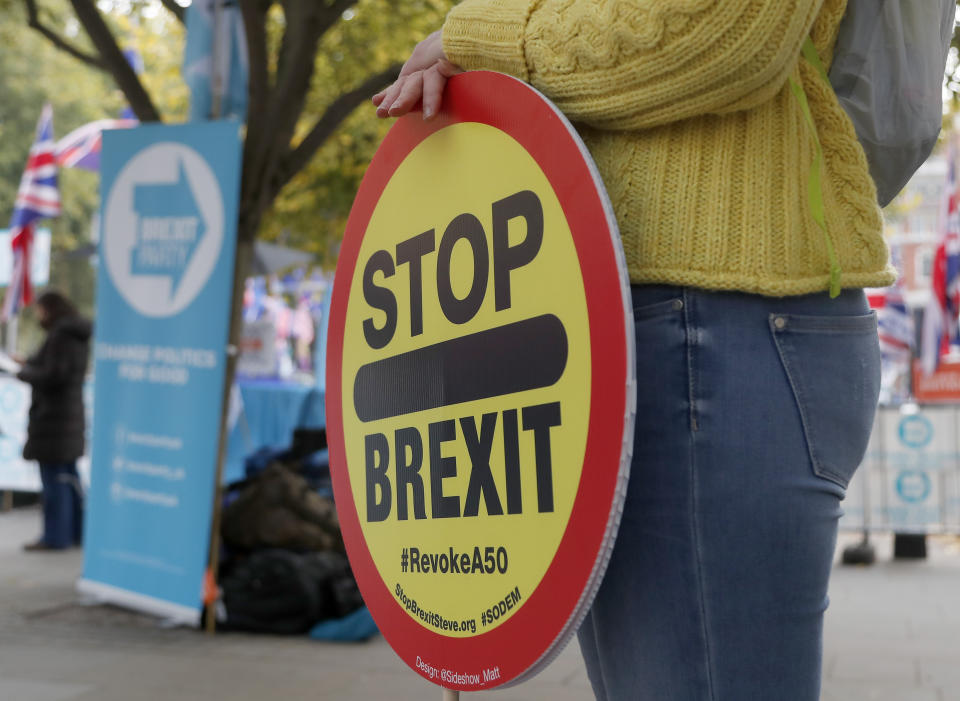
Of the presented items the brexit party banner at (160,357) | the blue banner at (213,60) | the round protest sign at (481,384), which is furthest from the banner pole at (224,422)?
the round protest sign at (481,384)

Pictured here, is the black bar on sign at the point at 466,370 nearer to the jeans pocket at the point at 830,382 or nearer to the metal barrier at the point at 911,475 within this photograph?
the jeans pocket at the point at 830,382

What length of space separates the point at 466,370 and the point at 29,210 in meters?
10.9

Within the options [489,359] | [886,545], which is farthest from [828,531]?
[886,545]

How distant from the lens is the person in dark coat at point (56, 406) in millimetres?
8953

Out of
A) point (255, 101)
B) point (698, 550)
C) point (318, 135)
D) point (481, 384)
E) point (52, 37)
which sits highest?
point (52, 37)

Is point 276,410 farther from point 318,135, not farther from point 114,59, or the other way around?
point 114,59

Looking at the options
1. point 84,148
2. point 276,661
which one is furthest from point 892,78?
point 84,148

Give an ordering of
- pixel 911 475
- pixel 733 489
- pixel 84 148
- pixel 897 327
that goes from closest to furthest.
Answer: pixel 733 489 → pixel 911 475 → pixel 84 148 → pixel 897 327

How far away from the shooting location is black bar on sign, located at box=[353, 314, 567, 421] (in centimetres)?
119

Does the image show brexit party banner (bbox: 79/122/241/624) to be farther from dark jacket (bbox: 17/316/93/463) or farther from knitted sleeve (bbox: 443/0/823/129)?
knitted sleeve (bbox: 443/0/823/129)

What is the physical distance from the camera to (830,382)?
1.18 meters

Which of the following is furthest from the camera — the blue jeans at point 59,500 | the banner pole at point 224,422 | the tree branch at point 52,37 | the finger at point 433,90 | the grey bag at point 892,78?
the blue jeans at point 59,500

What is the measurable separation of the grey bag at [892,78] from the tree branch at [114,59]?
603 cm

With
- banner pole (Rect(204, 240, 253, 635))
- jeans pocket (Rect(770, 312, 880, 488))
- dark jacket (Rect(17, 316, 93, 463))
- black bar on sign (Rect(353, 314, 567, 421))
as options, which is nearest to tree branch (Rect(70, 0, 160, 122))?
banner pole (Rect(204, 240, 253, 635))
